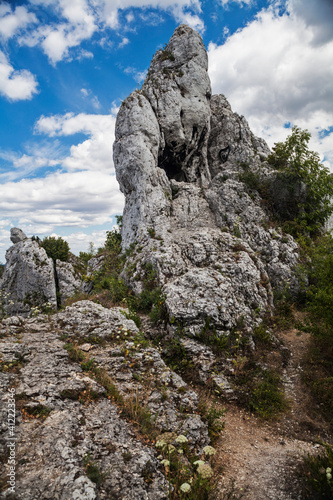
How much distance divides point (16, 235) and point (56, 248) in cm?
543

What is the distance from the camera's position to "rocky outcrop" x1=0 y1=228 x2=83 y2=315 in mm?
22125

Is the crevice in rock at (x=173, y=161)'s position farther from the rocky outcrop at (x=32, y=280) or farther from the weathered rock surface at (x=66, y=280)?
the rocky outcrop at (x=32, y=280)

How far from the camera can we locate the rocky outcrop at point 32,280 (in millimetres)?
22125

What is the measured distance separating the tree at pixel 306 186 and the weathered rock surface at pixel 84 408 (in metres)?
18.7

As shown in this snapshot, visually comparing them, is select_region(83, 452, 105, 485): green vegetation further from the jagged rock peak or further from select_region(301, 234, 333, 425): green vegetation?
the jagged rock peak

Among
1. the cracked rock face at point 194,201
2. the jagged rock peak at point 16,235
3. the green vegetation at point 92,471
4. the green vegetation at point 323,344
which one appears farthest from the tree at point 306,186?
the jagged rock peak at point 16,235

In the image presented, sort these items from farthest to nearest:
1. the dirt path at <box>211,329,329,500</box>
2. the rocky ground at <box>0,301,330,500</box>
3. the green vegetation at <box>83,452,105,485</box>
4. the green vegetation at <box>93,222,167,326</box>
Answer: the green vegetation at <box>93,222,167,326</box>
the dirt path at <box>211,329,329,500</box>
the rocky ground at <box>0,301,330,500</box>
the green vegetation at <box>83,452,105,485</box>

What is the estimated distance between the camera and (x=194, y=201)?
23.2m

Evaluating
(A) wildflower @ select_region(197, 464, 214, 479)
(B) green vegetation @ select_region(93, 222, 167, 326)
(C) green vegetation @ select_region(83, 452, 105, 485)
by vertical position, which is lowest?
(A) wildflower @ select_region(197, 464, 214, 479)

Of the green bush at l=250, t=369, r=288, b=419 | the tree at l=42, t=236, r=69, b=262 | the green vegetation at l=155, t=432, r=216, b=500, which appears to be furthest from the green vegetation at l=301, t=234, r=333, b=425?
the tree at l=42, t=236, r=69, b=262

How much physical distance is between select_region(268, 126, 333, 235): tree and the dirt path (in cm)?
1525

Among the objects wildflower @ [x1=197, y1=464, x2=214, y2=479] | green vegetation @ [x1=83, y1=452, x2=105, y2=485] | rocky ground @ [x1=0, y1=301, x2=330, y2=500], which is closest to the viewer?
green vegetation @ [x1=83, y1=452, x2=105, y2=485]

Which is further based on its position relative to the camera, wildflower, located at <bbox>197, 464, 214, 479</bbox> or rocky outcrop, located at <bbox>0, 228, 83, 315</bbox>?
rocky outcrop, located at <bbox>0, 228, 83, 315</bbox>

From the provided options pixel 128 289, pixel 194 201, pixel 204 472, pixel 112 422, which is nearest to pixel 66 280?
pixel 128 289
